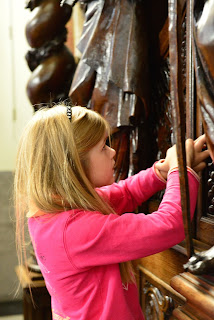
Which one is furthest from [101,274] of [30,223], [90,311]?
[30,223]

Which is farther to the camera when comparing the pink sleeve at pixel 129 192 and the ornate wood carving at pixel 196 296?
the pink sleeve at pixel 129 192

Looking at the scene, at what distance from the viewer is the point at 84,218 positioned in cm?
95

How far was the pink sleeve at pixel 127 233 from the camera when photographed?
2.97 feet

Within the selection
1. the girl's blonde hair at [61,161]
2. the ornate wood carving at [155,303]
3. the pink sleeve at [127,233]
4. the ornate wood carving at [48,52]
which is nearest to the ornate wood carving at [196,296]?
the pink sleeve at [127,233]

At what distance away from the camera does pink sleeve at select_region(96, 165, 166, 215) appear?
115cm

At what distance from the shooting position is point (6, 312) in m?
3.32

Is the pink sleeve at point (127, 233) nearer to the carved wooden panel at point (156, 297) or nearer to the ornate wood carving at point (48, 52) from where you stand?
the carved wooden panel at point (156, 297)

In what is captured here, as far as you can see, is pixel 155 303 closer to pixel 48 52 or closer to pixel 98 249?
pixel 98 249

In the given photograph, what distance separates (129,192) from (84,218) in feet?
0.89

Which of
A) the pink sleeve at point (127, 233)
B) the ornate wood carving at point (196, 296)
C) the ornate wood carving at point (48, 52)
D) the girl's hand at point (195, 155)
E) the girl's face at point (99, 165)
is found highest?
the ornate wood carving at point (48, 52)

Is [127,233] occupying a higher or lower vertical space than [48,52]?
lower

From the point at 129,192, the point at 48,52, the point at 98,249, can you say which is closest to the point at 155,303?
the point at 129,192

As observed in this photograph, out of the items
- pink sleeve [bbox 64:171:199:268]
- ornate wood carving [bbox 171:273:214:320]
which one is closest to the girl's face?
pink sleeve [bbox 64:171:199:268]

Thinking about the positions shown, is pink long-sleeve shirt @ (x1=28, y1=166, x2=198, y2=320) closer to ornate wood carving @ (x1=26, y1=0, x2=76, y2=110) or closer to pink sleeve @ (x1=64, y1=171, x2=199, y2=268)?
pink sleeve @ (x1=64, y1=171, x2=199, y2=268)
